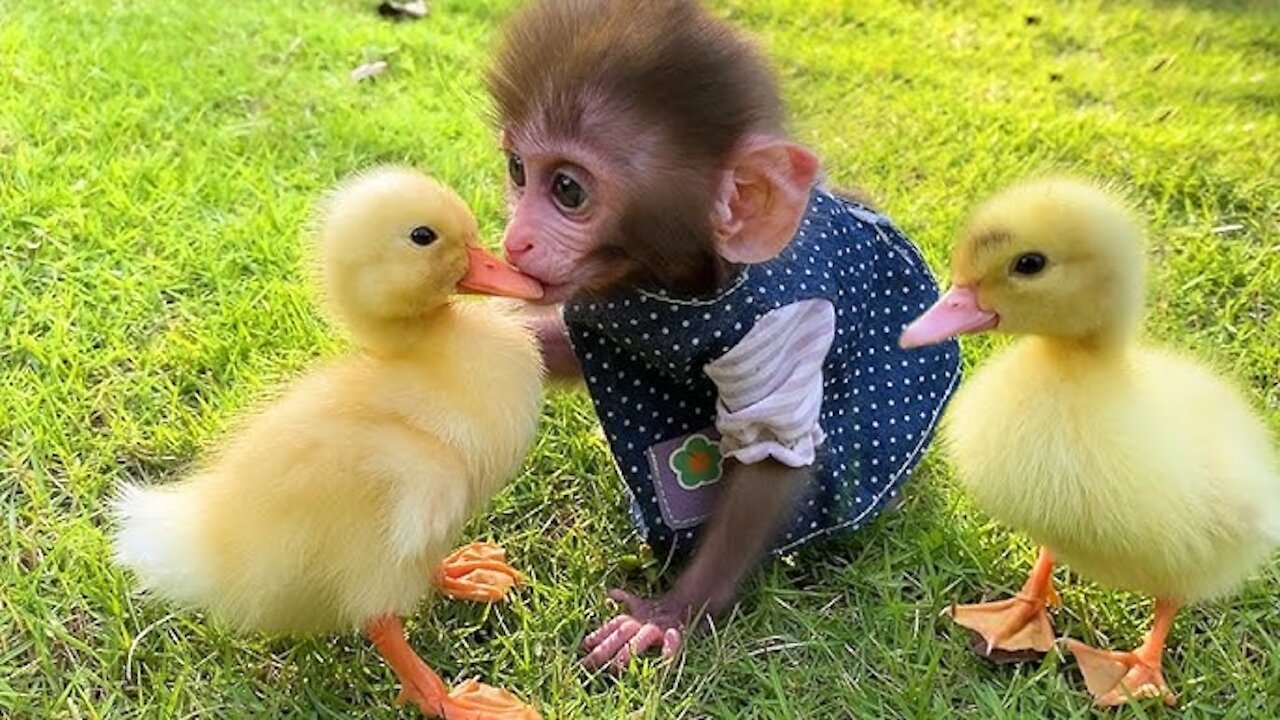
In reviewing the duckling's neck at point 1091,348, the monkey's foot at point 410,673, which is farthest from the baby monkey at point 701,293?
the duckling's neck at point 1091,348

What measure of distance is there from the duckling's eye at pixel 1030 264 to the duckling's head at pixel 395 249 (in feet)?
2.10

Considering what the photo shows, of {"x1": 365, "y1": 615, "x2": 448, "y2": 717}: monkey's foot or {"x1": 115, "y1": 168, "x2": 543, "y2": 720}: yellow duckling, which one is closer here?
{"x1": 115, "y1": 168, "x2": 543, "y2": 720}: yellow duckling

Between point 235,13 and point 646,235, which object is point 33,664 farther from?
point 235,13

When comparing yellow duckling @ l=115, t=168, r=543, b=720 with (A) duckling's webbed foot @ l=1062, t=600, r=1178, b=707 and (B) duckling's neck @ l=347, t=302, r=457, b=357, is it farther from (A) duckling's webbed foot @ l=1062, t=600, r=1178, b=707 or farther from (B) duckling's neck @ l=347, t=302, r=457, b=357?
(A) duckling's webbed foot @ l=1062, t=600, r=1178, b=707

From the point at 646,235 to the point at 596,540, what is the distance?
1.70 ft

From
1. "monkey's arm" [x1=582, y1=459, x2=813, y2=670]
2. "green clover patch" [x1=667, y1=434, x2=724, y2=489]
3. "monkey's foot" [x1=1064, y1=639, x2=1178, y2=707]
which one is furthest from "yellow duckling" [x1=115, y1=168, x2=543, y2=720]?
"monkey's foot" [x1=1064, y1=639, x2=1178, y2=707]

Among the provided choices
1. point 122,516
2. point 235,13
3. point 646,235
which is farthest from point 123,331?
point 235,13

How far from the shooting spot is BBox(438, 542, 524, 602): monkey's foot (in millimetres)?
1863

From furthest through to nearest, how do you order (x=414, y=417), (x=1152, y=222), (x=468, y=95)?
1. (x=468, y=95)
2. (x=1152, y=222)
3. (x=414, y=417)

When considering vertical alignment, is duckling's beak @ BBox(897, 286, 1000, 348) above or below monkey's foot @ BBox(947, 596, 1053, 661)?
above

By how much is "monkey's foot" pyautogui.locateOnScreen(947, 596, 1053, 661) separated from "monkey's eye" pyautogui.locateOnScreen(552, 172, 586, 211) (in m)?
0.76

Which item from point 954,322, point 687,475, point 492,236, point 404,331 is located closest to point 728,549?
point 687,475

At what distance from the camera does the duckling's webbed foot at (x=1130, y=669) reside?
1731 mm

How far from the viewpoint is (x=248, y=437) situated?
1.64 m
